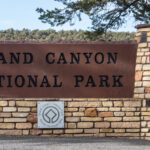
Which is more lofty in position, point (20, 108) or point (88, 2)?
point (88, 2)

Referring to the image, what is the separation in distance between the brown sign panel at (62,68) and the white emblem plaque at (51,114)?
0.21 metres

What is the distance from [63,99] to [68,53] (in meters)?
1.06

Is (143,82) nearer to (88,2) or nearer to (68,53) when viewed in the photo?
(68,53)

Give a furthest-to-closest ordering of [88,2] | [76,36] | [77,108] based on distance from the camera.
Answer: [76,36] < [88,2] < [77,108]

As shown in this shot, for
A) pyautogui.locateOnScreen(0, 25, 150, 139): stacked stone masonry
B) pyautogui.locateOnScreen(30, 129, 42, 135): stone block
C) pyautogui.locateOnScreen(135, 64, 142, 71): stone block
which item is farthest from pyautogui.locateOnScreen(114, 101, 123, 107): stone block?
pyautogui.locateOnScreen(30, 129, 42, 135): stone block

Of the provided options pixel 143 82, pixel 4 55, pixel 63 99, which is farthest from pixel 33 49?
pixel 143 82

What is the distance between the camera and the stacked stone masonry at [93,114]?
8.29 meters

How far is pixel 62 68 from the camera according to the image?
8.43m

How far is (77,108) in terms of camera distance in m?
8.27

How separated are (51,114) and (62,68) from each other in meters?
1.08

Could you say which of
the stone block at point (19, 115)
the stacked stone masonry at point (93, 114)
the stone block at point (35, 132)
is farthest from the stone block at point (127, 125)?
the stone block at point (19, 115)

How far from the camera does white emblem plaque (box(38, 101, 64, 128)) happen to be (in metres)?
8.30

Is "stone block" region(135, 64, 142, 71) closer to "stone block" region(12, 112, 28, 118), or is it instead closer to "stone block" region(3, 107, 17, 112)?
"stone block" region(12, 112, 28, 118)

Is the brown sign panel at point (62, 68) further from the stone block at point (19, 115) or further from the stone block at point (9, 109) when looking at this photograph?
the stone block at point (19, 115)
